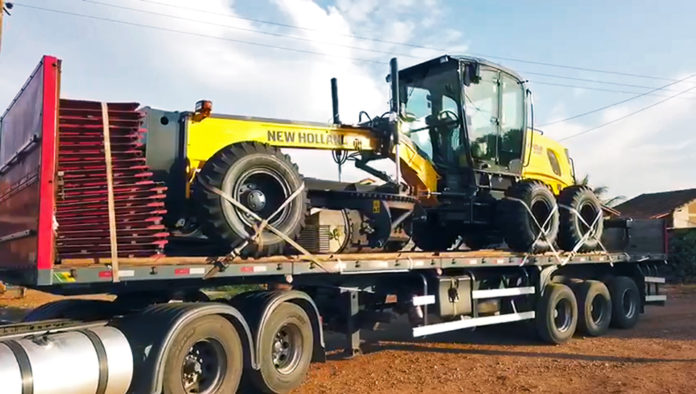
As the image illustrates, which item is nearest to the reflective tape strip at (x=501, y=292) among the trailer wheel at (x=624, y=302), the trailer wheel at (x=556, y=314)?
the trailer wheel at (x=556, y=314)

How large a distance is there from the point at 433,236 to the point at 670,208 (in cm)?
2509

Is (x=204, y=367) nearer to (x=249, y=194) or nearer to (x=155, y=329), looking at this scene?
(x=155, y=329)

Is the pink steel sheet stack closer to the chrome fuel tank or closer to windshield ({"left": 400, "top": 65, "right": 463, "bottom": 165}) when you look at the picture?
the chrome fuel tank

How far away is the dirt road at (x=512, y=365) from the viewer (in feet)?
23.8

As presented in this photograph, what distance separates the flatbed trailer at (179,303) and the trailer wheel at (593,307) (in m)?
1.83

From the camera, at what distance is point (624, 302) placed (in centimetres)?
1259

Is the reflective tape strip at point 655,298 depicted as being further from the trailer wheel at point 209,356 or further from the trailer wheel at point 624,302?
Answer: the trailer wheel at point 209,356

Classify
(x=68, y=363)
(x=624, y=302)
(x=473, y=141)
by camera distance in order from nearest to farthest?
1. (x=68, y=363)
2. (x=473, y=141)
3. (x=624, y=302)

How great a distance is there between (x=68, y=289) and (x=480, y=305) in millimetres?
6135

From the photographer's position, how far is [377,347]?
9.80 m

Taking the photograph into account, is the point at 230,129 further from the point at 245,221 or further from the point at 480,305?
the point at 480,305

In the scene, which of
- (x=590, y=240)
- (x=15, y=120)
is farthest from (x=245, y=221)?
(x=590, y=240)

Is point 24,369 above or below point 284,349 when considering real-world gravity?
above

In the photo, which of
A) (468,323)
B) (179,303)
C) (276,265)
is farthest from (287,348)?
(468,323)
